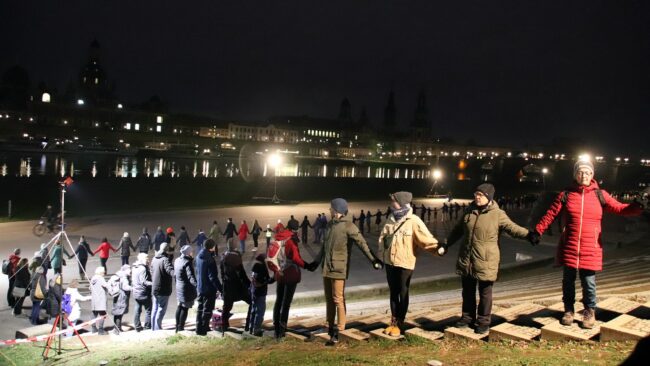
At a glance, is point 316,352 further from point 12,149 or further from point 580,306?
point 12,149

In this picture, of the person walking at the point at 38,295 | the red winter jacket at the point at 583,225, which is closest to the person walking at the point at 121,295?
the person walking at the point at 38,295

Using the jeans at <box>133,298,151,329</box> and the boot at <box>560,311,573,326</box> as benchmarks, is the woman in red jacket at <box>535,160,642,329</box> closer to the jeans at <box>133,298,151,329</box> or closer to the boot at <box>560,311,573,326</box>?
the boot at <box>560,311,573,326</box>

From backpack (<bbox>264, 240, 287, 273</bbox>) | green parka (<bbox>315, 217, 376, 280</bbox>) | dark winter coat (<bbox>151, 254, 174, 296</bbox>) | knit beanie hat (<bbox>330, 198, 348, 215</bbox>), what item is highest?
knit beanie hat (<bbox>330, 198, 348, 215</bbox>)

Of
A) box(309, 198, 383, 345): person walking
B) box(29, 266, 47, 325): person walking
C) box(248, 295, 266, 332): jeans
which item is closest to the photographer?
box(309, 198, 383, 345): person walking

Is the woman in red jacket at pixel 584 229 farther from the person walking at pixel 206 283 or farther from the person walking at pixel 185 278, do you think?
the person walking at pixel 185 278

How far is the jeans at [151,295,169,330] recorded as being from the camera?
9070mm

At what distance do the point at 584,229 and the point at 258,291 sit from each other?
187 inches

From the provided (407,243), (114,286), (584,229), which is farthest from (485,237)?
(114,286)

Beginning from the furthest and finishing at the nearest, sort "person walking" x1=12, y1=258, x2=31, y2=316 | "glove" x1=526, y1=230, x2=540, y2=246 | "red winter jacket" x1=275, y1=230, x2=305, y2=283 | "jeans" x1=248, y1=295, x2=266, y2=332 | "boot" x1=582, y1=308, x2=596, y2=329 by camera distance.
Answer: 1. "person walking" x1=12, y1=258, x2=31, y2=316
2. "jeans" x1=248, y1=295, x2=266, y2=332
3. "red winter jacket" x1=275, y1=230, x2=305, y2=283
4. "glove" x1=526, y1=230, x2=540, y2=246
5. "boot" x1=582, y1=308, x2=596, y2=329

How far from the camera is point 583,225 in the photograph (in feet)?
18.0

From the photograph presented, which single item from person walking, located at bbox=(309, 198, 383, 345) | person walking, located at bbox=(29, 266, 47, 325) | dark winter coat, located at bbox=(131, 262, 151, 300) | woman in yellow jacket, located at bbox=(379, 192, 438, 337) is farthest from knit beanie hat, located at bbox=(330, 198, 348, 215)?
person walking, located at bbox=(29, 266, 47, 325)

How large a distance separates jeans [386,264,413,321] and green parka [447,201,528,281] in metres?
0.76

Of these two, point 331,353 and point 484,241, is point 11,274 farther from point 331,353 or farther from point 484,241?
point 484,241

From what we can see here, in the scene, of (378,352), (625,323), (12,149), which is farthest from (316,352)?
(12,149)
